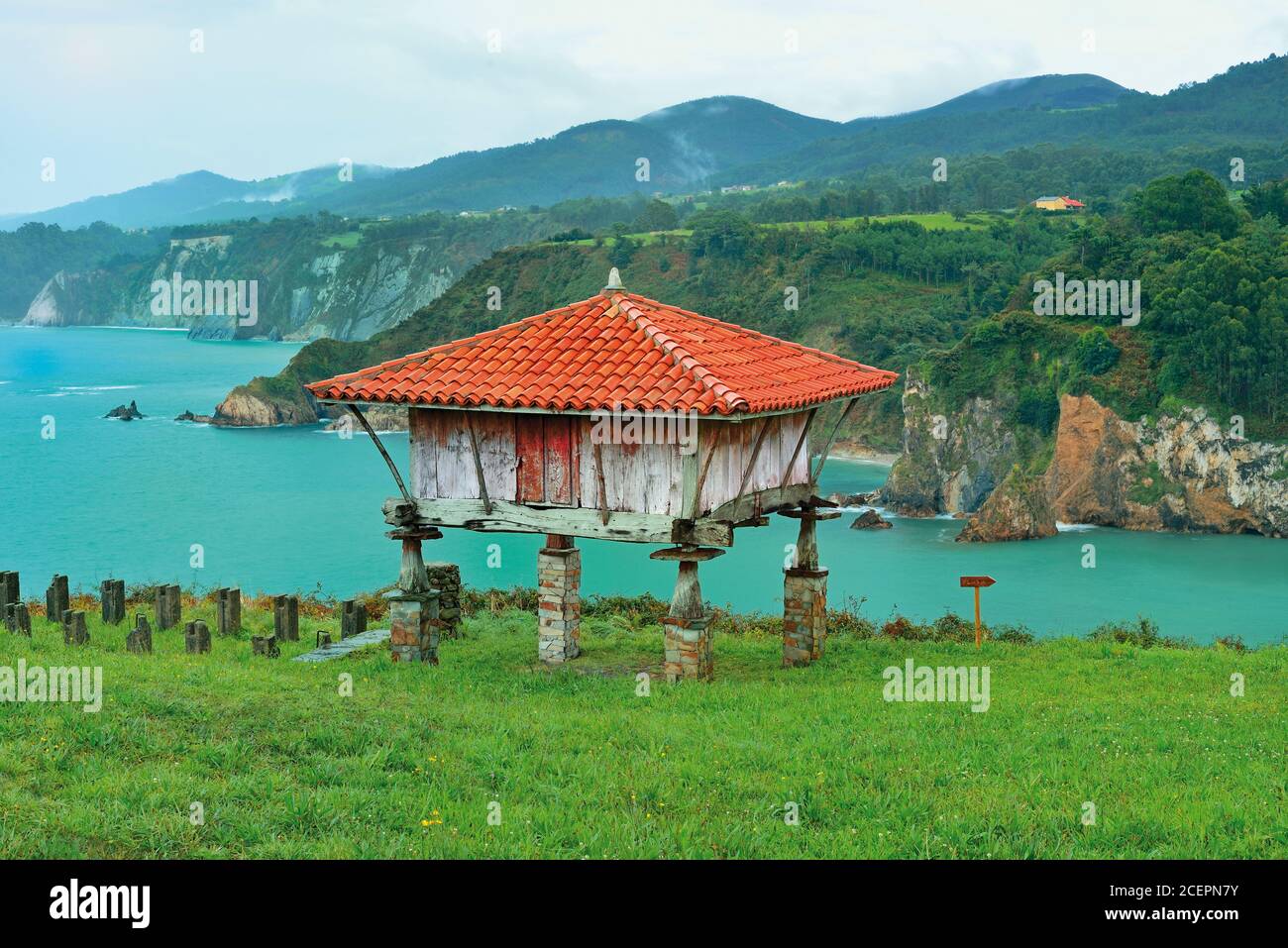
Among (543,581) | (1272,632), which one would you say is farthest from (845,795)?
(1272,632)

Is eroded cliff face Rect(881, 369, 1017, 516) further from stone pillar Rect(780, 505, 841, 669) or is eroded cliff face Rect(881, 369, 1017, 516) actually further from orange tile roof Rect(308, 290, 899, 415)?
orange tile roof Rect(308, 290, 899, 415)

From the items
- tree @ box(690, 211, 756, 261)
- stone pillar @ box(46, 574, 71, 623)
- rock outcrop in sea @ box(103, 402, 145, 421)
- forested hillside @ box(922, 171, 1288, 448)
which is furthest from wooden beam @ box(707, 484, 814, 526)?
rock outcrop in sea @ box(103, 402, 145, 421)

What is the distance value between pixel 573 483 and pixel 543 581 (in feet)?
7.67

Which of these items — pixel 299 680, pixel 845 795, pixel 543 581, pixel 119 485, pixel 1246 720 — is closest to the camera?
pixel 845 795

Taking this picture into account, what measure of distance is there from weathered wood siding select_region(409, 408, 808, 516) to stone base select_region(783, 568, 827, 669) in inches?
71.7

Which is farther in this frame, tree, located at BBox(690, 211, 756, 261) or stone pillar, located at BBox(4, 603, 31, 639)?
tree, located at BBox(690, 211, 756, 261)

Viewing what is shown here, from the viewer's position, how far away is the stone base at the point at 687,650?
1523cm

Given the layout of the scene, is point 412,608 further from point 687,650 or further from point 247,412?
point 247,412

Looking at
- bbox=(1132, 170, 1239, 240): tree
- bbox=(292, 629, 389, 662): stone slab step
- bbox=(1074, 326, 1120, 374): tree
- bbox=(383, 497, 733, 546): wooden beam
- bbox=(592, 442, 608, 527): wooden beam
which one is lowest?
bbox=(292, 629, 389, 662): stone slab step

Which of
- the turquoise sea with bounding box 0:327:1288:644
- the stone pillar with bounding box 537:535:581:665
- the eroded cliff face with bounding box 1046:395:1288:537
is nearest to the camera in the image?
the stone pillar with bounding box 537:535:581:665

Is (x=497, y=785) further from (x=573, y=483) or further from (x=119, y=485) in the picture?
(x=119, y=485)

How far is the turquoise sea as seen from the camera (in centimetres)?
5269

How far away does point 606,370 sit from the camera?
14.8 metres

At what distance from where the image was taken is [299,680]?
1418 centimetres
